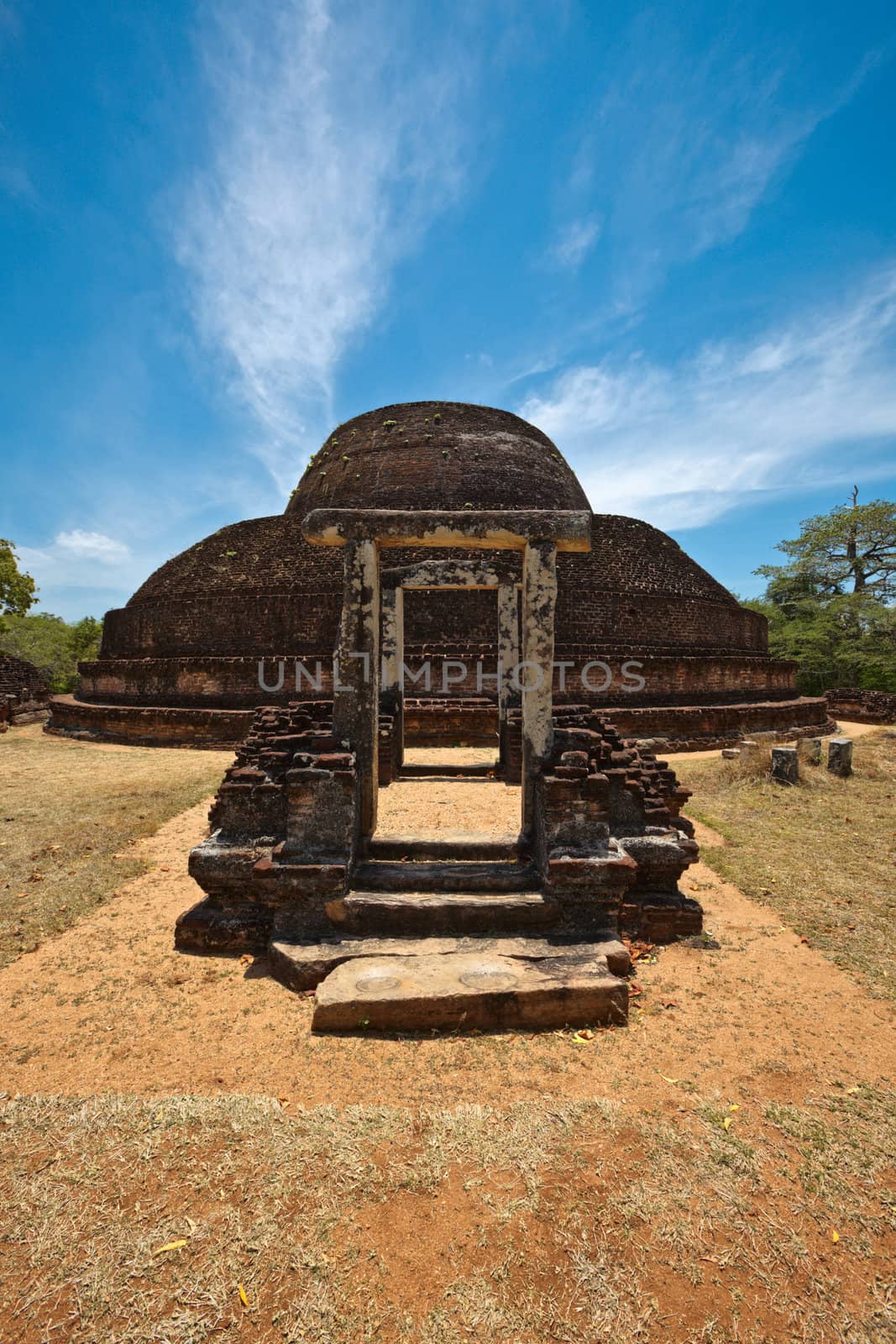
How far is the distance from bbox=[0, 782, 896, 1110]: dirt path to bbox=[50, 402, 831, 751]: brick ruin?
8.18 meters

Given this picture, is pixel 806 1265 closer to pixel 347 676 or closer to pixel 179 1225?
pixel 179 1225

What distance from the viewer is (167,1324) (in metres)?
1.56

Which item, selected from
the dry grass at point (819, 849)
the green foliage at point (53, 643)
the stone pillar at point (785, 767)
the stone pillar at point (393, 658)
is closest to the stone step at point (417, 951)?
the dry grass at point (819, 849)

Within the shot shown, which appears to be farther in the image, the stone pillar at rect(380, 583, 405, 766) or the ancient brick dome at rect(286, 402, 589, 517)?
the ancient brick dome at rect(286, 402, 589, 517)

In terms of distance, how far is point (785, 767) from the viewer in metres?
8.63


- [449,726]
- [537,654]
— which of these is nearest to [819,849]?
[537,654]

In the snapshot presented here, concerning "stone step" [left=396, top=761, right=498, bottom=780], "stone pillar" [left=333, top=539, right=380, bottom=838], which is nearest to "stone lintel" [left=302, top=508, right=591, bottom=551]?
"stone pillar" [left=333, top=539, right=380, bottom=838]

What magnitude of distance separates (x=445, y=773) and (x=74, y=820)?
4735 mm

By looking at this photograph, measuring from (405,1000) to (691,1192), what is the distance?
1.42 metres

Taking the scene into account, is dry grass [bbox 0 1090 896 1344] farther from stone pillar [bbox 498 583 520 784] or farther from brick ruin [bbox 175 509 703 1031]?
stone pillar [bbox 498 583 520 784]

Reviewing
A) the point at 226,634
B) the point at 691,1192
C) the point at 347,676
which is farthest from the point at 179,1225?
the point at 226,634

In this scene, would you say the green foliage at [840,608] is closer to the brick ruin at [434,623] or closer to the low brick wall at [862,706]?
the low brick wall at [862,706]

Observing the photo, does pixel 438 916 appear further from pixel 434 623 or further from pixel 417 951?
pixel 434 623

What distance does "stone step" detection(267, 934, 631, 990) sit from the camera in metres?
3.30
